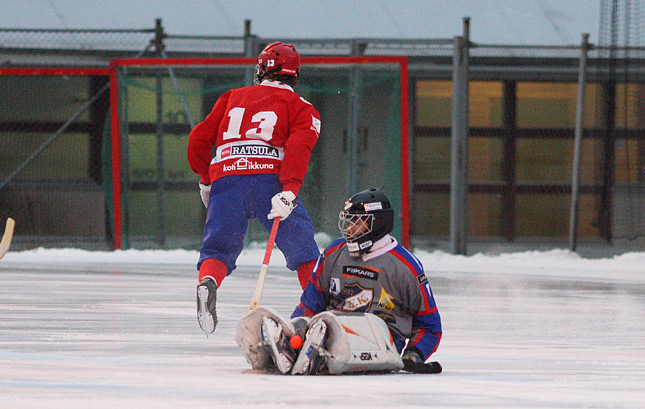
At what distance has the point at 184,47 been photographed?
10.8 metres

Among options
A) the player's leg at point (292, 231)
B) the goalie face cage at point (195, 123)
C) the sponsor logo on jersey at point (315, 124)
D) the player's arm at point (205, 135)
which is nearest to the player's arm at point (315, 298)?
the player's leg at point (292, 231)

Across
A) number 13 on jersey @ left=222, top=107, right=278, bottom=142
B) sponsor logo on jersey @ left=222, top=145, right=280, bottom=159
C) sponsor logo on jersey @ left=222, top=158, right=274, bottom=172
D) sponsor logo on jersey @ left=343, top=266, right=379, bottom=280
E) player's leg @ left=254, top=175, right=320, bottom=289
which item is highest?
number 13 on jersey @ left=222, top=107, right=278, bottom=142

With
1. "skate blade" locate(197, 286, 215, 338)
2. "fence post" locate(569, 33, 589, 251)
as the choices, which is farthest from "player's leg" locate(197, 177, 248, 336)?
"fence post" locate(569, 33, 589, 251)

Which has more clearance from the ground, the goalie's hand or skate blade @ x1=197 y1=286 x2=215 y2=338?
skate blade @ x1=197 y1=286 x2=215 y2=338

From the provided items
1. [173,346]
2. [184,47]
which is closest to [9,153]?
[184,47]

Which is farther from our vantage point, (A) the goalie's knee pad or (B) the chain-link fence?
(B) the chain-link fence

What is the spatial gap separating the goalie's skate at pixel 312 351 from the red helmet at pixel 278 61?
1.57 metres

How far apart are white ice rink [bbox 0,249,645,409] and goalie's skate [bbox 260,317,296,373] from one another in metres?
0.07

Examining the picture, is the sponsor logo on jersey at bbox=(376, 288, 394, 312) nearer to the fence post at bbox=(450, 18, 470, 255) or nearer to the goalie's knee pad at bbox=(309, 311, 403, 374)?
the goalie's knee pad at bbox=(309, 311, 403, 374)

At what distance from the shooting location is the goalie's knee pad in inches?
127

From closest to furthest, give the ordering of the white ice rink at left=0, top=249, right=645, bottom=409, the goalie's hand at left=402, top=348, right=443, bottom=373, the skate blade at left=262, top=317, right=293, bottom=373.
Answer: the white ice rink at left=0, top=249, right=645, bottom=409 → the skate blade at left=262, top=317, right=293, bottom=373 → the goalie's hand at left=402, top=348, right=443, bottom=373

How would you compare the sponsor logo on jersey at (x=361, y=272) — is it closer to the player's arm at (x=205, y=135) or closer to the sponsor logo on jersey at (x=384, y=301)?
the sponsor logo on jersey at (x=384, y=301)

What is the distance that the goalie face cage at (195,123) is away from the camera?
10828 millimetres

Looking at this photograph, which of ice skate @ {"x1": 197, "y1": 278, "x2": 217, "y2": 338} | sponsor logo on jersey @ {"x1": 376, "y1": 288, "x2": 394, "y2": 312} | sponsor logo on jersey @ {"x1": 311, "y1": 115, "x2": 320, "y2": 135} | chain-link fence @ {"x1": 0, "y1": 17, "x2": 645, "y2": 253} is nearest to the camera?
sponsor logo on jersey @ {"x1": 376, "y1": 288, "x2": 394, "y2": 312}
